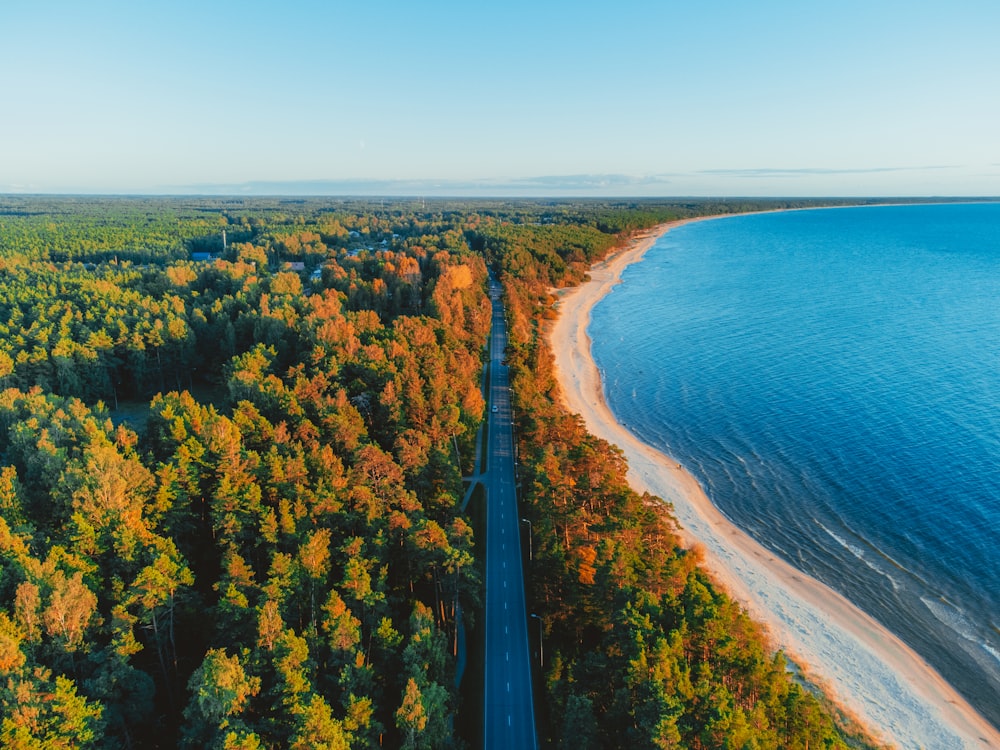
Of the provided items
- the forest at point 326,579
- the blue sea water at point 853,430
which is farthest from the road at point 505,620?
the blue sea water at point 853,430

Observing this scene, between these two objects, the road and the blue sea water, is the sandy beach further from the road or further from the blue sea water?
the road

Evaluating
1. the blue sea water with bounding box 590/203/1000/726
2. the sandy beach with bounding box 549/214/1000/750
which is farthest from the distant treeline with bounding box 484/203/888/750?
the blue sea water with bounding box 590/203/1000/726

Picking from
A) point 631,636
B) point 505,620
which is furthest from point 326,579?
point 631,636

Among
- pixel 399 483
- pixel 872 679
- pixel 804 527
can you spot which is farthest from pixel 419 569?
pixel 804 527

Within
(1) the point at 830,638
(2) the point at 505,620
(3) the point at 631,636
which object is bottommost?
(1) the point at 830,638

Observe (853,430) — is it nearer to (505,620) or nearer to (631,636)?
(505,620)

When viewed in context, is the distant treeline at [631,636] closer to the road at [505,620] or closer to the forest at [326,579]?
the forest at [326,579]

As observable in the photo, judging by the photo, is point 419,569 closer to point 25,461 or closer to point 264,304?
point 25,461
